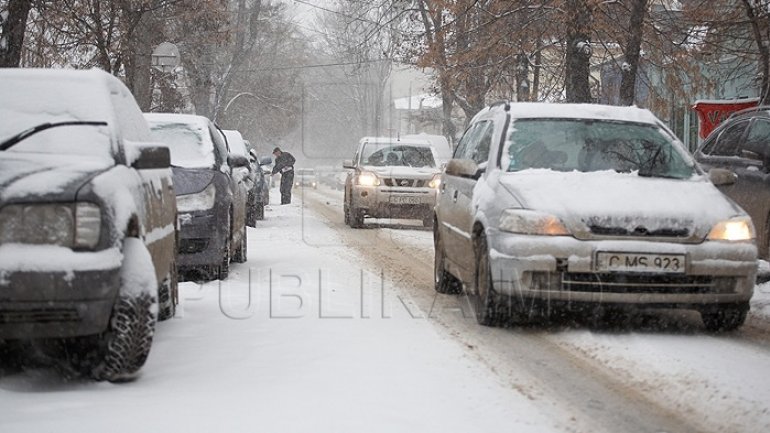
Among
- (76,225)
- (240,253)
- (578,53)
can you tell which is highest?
(578,53)

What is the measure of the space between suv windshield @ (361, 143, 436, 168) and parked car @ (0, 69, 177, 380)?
564 inches

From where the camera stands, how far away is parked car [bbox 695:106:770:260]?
1068cm

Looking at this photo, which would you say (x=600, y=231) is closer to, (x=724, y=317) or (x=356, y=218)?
(x=724, y=317)

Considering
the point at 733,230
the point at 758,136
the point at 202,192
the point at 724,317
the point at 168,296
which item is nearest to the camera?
the point at 733,230

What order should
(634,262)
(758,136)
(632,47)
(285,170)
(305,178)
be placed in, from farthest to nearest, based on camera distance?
(305,178)
(285,170)
(632,47)
(758,136)
(634,262)

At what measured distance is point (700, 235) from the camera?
6.89 m

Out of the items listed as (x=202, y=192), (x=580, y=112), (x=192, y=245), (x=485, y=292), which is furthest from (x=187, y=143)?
(x=485, y=292)

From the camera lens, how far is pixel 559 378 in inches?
225

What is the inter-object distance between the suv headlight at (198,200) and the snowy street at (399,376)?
1262 millimetres

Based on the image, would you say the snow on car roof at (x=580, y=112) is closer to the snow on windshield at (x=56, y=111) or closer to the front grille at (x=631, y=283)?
the front grille at (x=631, y=283)

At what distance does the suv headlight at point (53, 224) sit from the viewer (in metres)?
4.79

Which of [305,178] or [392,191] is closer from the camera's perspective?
[392,191]

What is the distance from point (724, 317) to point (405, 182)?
12.4m

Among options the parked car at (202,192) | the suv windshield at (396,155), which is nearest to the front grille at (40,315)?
the parked car at (202,192)
